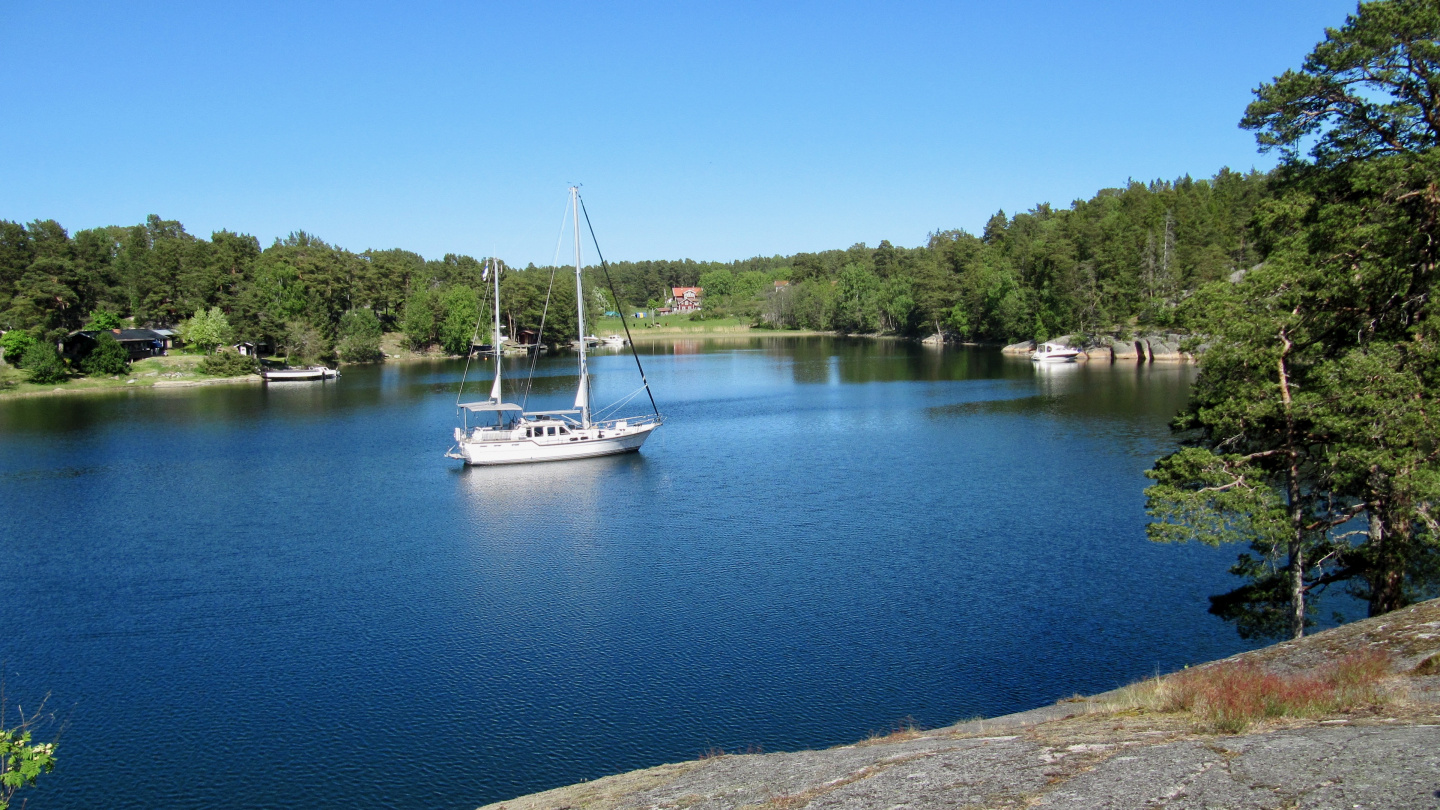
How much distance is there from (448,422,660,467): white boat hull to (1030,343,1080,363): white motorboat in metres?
57.8

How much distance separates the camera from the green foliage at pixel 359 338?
105312 millimetres

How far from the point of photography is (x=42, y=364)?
3039 inches

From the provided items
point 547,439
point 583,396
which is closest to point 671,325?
point 583,396

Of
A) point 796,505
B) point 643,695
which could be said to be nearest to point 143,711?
point 643,695

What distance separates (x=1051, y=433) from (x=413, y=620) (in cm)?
3531

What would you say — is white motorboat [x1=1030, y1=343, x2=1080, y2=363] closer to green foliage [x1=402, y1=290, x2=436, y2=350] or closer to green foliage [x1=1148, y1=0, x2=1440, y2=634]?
green foliage [x1=402, y1=290, x2=436, y2=350]

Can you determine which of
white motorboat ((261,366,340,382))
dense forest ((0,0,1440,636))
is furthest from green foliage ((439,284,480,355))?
dense forest ((0,0,1440,636))

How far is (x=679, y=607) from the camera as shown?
2322 cm

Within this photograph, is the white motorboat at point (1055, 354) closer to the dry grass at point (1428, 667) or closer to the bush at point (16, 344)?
the dry grass at point (1428, 667)

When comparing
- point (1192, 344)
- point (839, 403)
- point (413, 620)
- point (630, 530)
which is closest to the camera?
point (1192, 344)

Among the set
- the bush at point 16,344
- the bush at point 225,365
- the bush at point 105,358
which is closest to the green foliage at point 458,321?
the bush at point 225,365

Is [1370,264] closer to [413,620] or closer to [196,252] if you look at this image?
[413,620]

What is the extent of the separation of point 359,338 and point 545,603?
91.9 meters

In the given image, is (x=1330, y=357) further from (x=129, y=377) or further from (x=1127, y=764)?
(x=129, y=377)
